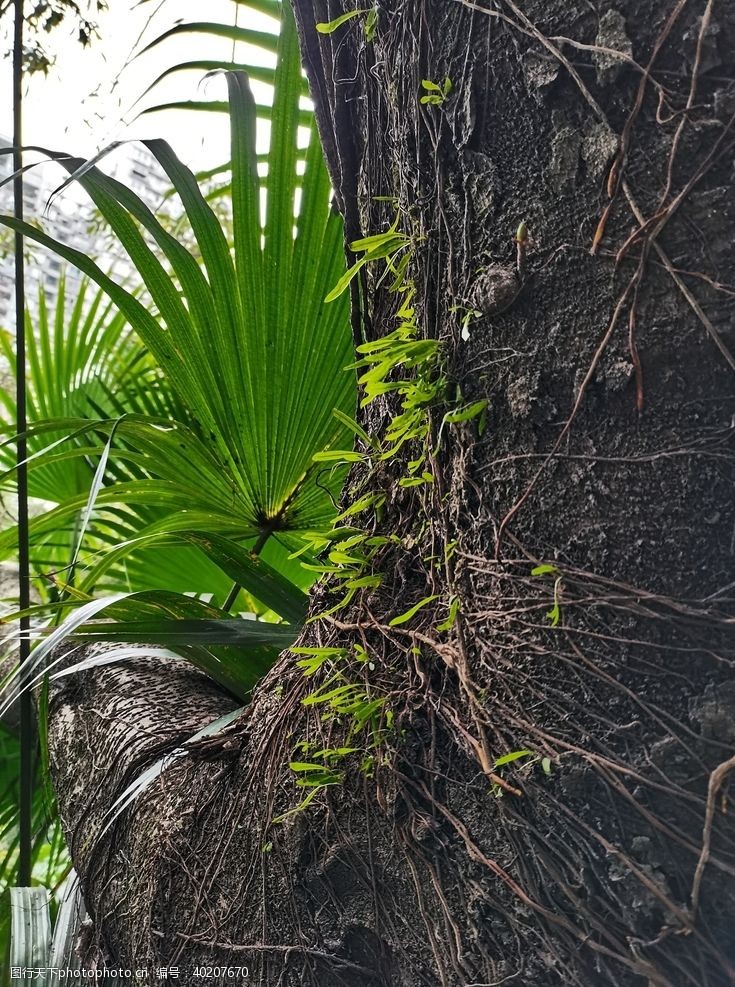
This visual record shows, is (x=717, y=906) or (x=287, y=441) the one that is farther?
(x=287, y=441)

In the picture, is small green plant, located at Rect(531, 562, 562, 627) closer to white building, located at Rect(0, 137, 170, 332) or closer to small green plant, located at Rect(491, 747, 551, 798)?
small green plant, located at Rect(491, 747, 551, 798)

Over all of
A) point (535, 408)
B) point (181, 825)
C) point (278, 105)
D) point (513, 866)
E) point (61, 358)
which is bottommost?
point (181, 825)

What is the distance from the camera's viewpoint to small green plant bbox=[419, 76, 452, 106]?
538 millimetres

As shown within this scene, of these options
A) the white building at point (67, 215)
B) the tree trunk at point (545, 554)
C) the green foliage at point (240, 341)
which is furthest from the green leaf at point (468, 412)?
the white building at point (67, 215)

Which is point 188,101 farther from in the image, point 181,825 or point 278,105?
point 181,825

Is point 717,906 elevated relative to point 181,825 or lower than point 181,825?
elevated

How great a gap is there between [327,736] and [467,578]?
0.20 m

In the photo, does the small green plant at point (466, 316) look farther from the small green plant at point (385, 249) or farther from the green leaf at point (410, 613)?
the green leaf at point (410, 613)

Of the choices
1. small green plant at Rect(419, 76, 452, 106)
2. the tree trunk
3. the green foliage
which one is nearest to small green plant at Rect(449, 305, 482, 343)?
the tree trunk

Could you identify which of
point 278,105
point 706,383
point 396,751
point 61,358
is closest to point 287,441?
point 278,105

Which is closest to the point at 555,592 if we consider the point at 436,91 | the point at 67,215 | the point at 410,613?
the point at 410,613

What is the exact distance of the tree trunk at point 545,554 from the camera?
1.46 ft

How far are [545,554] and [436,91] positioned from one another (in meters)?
0.36

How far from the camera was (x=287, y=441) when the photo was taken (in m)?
1.01
